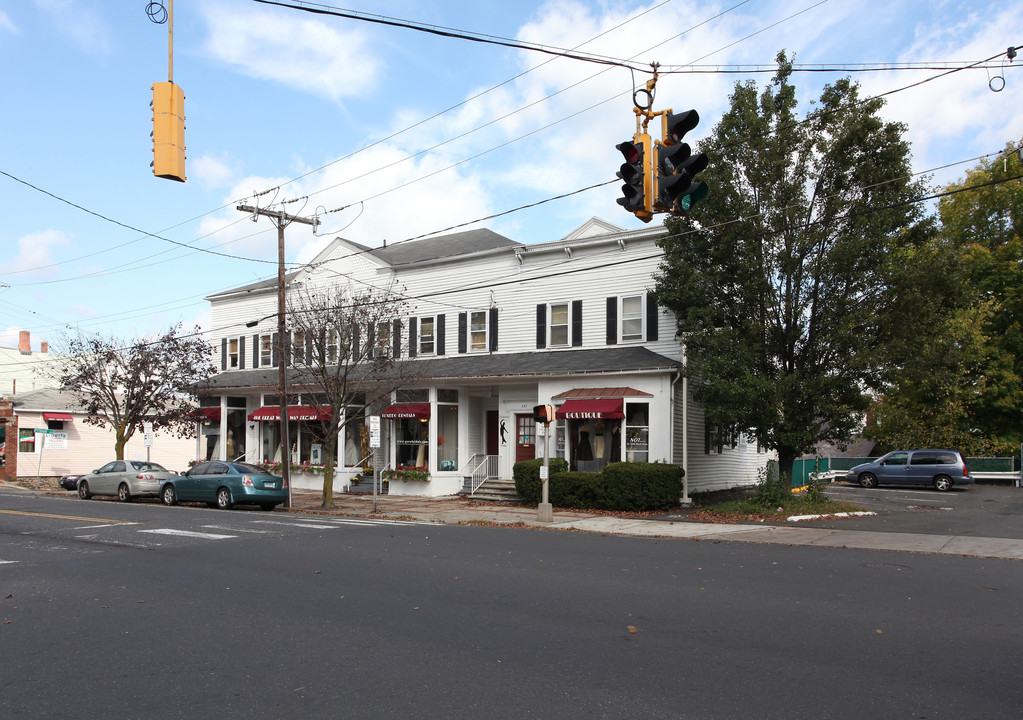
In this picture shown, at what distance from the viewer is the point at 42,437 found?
129ft

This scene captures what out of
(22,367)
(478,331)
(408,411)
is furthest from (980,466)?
(22,367)

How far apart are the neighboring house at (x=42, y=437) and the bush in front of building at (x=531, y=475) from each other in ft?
78.6

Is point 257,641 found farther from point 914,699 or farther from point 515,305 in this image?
point 515,305

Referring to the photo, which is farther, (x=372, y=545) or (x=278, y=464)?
(x=278, y=464)

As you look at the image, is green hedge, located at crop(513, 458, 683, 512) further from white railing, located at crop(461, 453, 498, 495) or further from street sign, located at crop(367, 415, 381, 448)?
street sign, located at crop(367, 415, 381, 448)

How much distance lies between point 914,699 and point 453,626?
3.96 m

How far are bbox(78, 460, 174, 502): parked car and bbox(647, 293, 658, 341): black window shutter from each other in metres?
16.5

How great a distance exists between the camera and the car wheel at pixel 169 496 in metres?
24.7

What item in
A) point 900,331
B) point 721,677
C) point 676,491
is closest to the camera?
point 721,677

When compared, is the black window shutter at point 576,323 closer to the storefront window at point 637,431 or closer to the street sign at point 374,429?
the storefront window at point 637,431

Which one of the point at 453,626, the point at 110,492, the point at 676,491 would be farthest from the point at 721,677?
the point at 110,492

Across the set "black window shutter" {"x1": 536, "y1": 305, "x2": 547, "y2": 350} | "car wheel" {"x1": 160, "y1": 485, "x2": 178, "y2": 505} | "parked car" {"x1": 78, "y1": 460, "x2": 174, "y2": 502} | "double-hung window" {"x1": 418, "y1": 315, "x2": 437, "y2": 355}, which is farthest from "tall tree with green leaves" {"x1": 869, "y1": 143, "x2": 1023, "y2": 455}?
"parked car" {"x1": 78, "y1": 460, "x2": 174, "y2": 502}

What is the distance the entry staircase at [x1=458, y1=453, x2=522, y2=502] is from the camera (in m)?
24.8

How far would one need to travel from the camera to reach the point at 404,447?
28797mm
